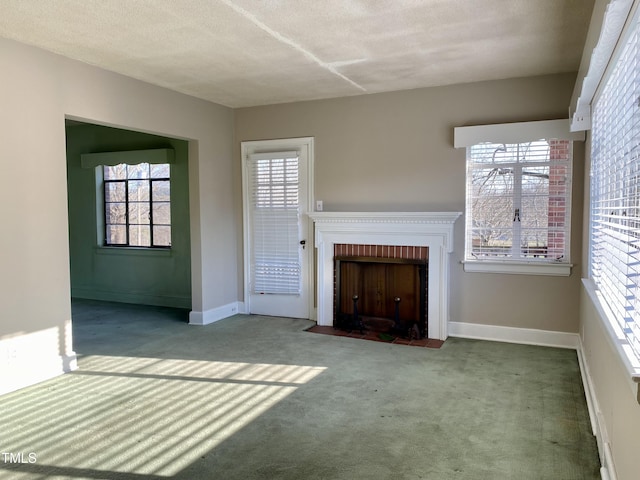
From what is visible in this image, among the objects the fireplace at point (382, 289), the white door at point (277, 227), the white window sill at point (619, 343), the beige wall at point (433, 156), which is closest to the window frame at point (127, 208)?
the white door at point (277, 227)

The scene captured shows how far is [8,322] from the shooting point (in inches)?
136

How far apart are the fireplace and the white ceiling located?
1.71 metres

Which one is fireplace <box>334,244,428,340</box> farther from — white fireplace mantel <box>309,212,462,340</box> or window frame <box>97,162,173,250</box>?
window frame <box>97,162,173,250</box>

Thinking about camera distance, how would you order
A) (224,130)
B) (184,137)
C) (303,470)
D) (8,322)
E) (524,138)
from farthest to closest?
(224,130), (184,137), (524,138), (8,322), (303,470)

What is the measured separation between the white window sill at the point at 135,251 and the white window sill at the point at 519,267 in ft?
13.2

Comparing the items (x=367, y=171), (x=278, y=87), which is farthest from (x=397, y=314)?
Answer: (x=278, y=87)

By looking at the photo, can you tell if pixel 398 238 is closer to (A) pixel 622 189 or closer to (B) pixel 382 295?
(B) pixel 382 295

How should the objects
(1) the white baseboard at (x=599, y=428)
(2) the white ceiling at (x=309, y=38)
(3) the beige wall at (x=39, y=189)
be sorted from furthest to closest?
(3) the beige wall at (x=39, y=189), (2) the white ceiling at (x=309, y=38), (1) the white baseboard at (x=599, y=428)

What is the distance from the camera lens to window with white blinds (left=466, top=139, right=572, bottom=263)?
4.41 meters

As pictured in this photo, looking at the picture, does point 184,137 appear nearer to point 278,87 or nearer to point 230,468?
point 278,87

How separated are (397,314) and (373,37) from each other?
104 inches

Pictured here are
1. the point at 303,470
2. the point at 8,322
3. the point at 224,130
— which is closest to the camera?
the point at 303,470

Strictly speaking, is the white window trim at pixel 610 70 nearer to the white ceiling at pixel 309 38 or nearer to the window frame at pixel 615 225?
the window frame at pixel 615 225

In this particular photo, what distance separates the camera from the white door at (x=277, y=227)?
5.59 meters
